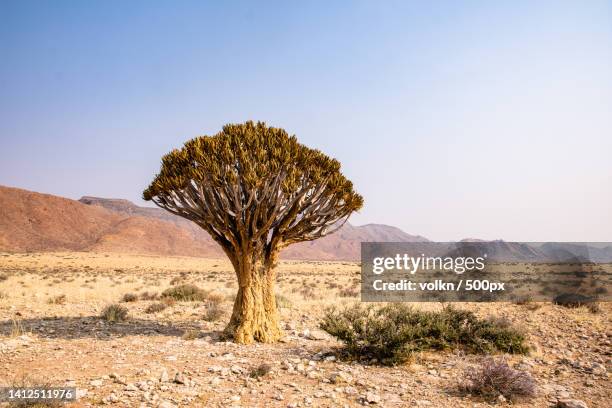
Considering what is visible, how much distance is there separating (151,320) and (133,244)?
86.5 m

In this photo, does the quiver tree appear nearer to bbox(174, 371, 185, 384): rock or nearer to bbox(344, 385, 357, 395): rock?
bbox(174, 371, 185, 384): rock

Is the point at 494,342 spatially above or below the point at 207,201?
below

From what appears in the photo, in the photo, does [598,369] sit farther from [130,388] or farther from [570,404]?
[130,388]

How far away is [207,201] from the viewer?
9.52 m

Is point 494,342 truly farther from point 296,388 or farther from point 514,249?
point 514,249

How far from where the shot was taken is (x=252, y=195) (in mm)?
9000

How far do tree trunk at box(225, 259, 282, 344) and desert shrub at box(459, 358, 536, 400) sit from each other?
4492 mm

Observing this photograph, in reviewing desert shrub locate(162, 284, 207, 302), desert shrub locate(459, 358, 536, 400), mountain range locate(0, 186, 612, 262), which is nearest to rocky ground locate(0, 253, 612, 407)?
desert shrub locate(459, 358, 536, 400)

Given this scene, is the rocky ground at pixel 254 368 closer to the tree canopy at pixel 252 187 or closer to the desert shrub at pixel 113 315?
the desert shrub at pixel 113 315

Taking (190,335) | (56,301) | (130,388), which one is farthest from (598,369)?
(56,301)

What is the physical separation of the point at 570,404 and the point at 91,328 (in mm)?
10018

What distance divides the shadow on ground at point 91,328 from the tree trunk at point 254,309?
0.76 meters

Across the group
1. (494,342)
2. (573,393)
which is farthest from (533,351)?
(573,393)

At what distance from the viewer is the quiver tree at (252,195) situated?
9.11 m
